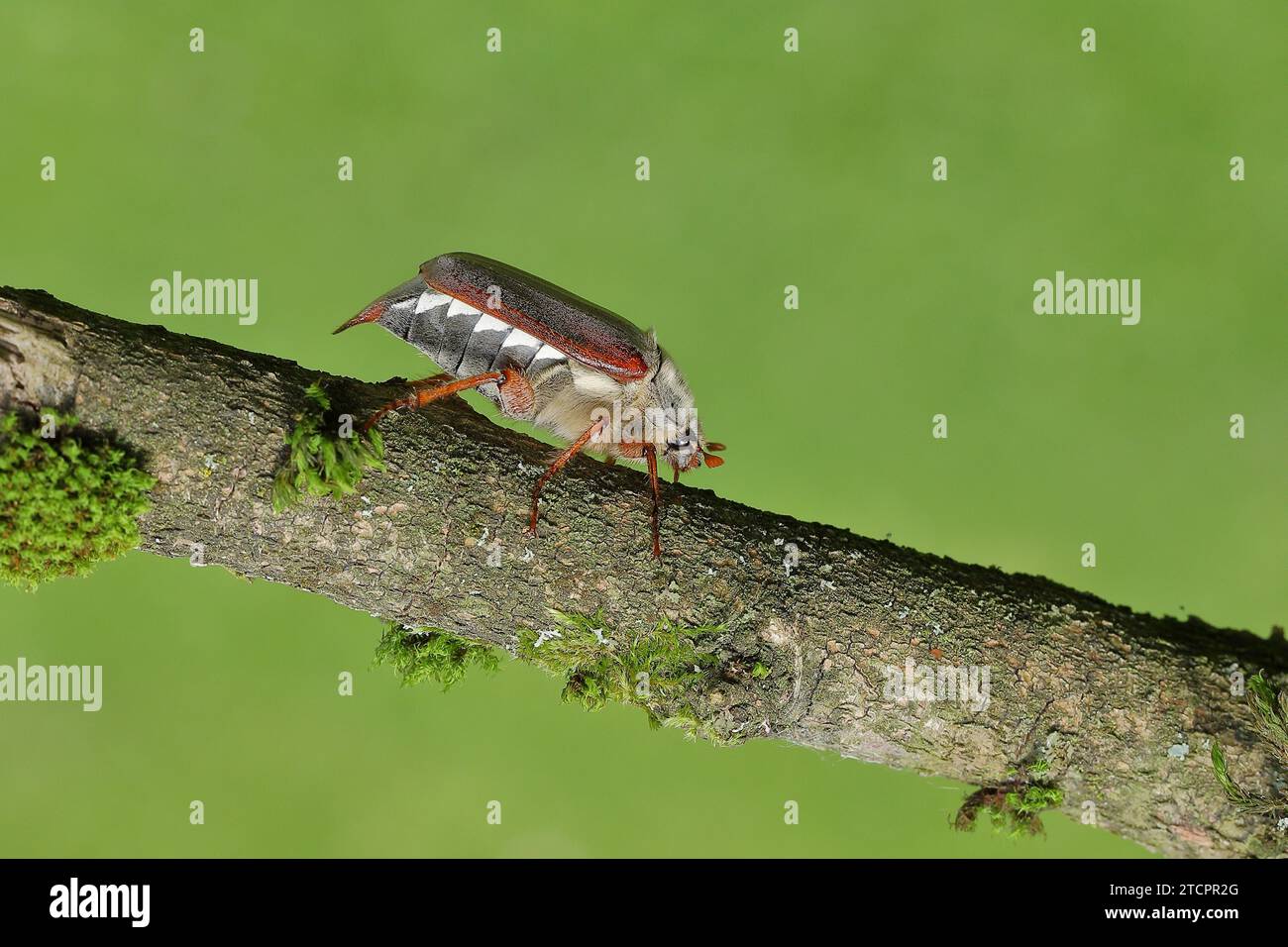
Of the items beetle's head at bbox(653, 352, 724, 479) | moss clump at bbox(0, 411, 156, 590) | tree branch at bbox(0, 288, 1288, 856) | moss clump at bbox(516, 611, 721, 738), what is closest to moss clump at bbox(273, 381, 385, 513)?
tree branch at bbox(0, 288, 1288, 856)

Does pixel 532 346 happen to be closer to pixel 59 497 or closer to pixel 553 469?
pixel 553 469

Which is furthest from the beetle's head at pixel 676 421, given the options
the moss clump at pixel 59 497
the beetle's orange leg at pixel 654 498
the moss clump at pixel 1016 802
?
the moss clump at pixel 59 497

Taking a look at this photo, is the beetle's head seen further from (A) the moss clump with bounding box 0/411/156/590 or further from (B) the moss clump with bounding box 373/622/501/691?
(A) the moss clump with bounding box 0/411/156/590

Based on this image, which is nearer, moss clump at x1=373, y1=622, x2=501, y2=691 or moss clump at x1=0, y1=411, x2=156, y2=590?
moss clump at x1=0, y1=411, x2=156, y2=590

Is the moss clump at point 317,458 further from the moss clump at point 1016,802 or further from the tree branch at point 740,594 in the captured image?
the moss clump at point 1016,802
